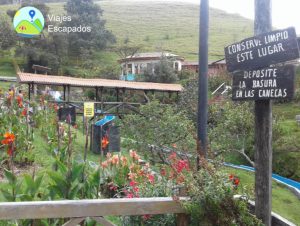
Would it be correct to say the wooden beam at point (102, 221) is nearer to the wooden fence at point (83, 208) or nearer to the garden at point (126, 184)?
the wooden fence at point (83, 208)

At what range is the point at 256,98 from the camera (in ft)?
11.8

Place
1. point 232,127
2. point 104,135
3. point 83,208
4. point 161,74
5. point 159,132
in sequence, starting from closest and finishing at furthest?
point 83,208, point 104,135, point 159,132, point 232,127, point 161,74

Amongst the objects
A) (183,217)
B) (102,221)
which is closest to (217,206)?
(183,217)

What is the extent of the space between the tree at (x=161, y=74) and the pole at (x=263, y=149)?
31341mm

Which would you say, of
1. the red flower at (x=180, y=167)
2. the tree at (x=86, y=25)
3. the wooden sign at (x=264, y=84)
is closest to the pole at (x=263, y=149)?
the wooden sign at (x=264, y=84)

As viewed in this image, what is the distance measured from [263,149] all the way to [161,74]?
104 feet

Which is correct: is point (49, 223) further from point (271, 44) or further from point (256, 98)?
point (271, 44)

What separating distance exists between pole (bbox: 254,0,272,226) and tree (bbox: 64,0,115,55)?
44.8 metres

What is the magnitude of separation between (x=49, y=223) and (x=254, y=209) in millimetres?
1929

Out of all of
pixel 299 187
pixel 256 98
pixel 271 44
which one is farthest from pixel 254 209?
pixel 299 187

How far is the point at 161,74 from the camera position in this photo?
35219mm

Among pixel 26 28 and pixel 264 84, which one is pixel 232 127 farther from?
pixel 26 28

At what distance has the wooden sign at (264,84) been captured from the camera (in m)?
3.38

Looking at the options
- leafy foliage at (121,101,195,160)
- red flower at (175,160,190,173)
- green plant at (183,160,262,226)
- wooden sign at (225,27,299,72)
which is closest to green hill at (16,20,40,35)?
leafy foliage at (121,101,195,160)
